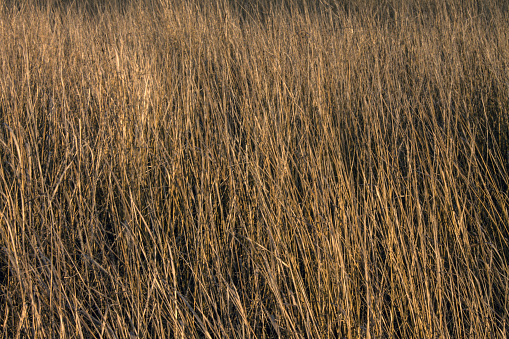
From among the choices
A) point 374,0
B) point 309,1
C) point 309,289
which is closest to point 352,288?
point 309,289

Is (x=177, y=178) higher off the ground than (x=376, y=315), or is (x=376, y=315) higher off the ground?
(x=177, y=178)

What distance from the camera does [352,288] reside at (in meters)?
1.16

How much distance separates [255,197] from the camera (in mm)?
1256

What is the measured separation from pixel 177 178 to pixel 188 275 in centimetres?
41

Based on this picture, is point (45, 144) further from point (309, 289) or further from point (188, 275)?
point (309, 289)

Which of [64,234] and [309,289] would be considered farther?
[64,234]

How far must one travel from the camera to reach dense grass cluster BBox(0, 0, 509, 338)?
1.06 m

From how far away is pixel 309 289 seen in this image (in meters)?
1.15

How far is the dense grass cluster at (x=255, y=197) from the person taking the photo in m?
1.06

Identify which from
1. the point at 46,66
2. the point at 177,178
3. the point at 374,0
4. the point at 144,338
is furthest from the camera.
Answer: the point at 374,0

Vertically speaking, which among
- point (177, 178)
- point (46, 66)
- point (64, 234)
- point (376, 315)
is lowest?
point (376, 315)

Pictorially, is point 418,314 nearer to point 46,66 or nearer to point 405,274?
point 405,274

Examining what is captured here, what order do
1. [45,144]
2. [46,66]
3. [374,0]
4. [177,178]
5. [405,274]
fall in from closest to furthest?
[405,274] < [177,178] < [45,144] < [46,66] < [374,0]

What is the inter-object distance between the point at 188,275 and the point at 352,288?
0.52 meters
